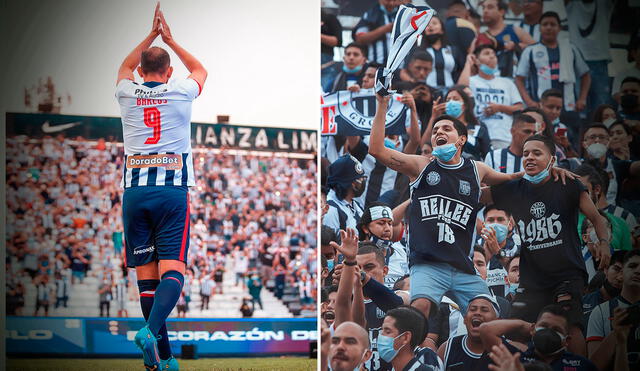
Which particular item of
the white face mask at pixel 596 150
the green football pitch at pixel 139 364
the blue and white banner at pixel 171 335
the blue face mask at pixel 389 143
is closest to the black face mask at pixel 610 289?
the white face mask at pixel 596 150

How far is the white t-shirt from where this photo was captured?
Result: 4.26 m

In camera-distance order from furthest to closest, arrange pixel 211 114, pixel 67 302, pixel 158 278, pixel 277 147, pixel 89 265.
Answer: pixel 277 147, pixel 89 265, pixel 67 302, pixel 211 114, pixel 158 278

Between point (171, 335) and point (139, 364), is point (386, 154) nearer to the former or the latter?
point (171, 335)

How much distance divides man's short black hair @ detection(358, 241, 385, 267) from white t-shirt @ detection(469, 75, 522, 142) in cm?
99

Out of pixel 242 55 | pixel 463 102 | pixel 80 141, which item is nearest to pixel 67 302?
pixel 80 141

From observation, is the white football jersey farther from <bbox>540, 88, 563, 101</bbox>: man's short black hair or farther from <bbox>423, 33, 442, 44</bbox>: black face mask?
<bbox>540, 88, 563, 101</bbox>: man's short black hair

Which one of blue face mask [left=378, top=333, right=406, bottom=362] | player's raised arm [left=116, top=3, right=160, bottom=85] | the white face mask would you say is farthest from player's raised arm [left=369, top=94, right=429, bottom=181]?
player's raised arm [left=116, top=3, right=160, bottom=85]

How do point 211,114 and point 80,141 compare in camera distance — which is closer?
point 211,114

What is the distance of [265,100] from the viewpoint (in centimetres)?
435

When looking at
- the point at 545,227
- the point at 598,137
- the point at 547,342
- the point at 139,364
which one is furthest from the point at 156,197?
the point at 598,137

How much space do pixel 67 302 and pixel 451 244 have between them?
256cm

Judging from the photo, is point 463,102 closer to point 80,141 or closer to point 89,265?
point 80,141

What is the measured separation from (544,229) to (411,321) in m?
1.01

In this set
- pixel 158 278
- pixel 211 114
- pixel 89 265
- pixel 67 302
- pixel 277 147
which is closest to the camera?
pixel 158 278
